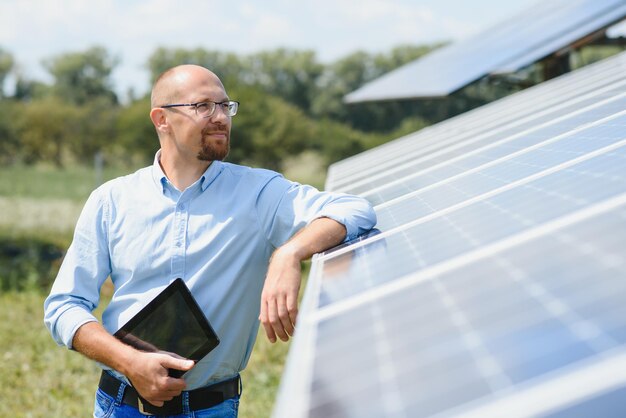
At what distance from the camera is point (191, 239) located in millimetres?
3271

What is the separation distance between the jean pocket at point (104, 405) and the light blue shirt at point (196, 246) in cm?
26

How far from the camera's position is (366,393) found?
1.58 metres

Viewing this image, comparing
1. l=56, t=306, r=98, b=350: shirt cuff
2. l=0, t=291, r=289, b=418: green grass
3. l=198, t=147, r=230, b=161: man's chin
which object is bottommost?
l=0, t=291, r=289, b=418: green grass

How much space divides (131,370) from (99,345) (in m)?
0.16

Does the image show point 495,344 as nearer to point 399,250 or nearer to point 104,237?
point 399,250

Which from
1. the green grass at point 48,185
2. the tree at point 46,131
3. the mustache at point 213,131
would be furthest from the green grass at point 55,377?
the tree at point 46,131

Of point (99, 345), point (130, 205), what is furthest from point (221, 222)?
point (99, 345)

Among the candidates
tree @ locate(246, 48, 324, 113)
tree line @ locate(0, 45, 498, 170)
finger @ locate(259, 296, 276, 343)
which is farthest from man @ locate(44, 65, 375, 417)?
tree @ locate(246, 48, 324, 113)

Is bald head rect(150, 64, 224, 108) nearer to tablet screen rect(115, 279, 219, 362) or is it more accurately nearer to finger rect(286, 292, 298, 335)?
tablet screen rect(115, 279, 219, 362)

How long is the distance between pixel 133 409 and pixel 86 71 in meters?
94.1

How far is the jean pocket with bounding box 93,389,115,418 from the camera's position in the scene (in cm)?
334

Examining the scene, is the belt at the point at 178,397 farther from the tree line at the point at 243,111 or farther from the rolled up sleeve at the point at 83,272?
the tree line at the point at 243,111

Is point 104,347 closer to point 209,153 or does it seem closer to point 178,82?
point 209,153

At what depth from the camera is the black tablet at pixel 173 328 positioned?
122 inches
